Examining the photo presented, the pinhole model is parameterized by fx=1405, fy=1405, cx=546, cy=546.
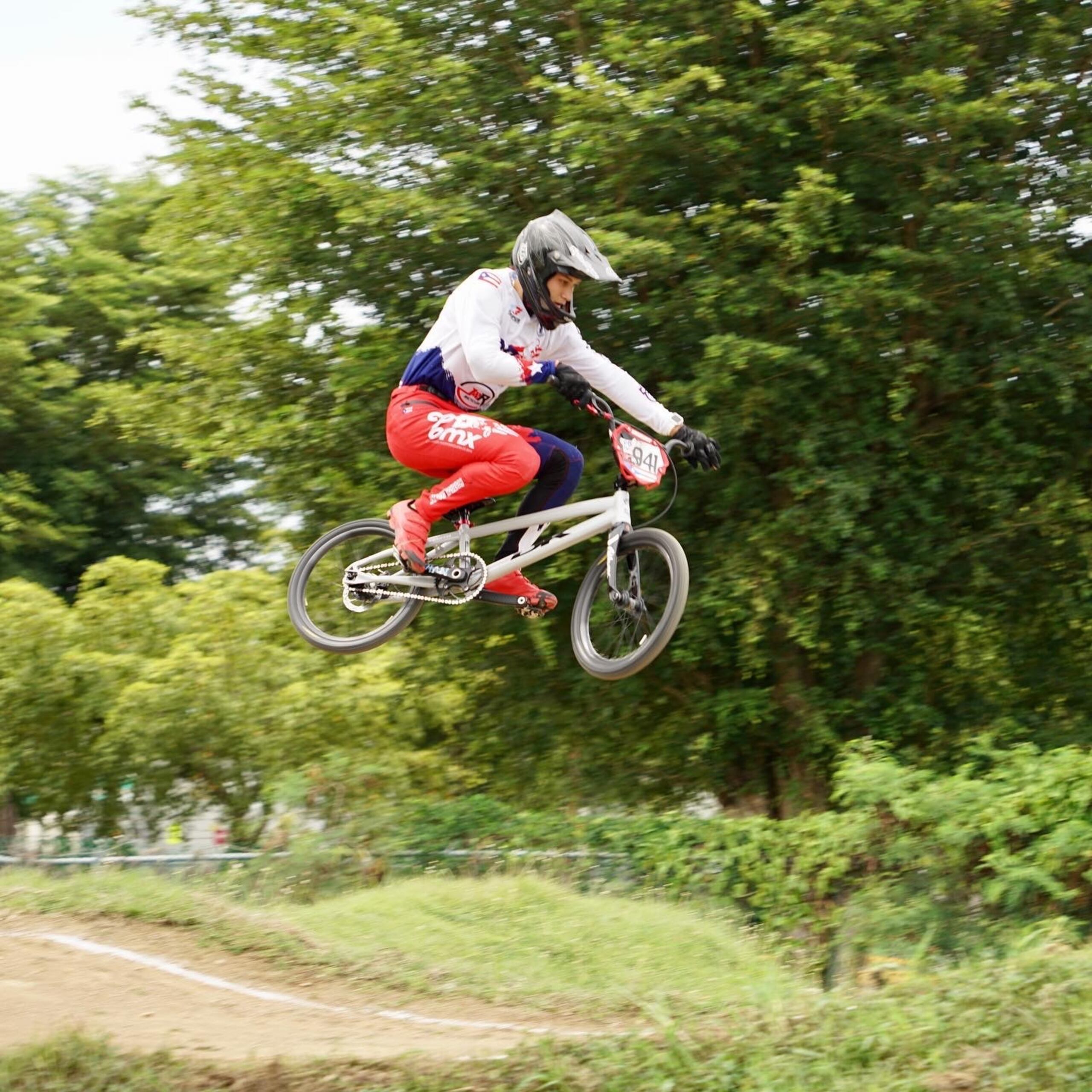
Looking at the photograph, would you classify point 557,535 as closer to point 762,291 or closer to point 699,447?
point 699,447

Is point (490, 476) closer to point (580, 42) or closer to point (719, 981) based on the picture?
point (719, 981)

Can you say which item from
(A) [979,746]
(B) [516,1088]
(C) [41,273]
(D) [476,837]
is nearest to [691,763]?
(D) [476,837]

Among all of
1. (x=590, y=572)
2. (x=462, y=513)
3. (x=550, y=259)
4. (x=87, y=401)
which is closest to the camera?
(x=550, y=259)

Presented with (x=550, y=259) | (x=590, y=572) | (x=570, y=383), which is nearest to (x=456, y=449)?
(x=570, y=383)

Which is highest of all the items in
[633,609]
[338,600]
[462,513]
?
[462,513]

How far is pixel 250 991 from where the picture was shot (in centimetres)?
805

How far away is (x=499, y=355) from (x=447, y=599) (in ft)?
4.71

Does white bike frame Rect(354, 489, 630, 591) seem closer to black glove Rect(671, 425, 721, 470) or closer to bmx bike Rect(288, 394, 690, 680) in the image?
bmx bike Rect(288, 394, 690, 680)

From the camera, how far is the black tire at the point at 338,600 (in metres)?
7.82

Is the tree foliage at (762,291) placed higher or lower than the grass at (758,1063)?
higher

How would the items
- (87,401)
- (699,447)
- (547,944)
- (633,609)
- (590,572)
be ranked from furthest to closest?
1. (87,401)
2. (547,944)
3. (590,572)
4. (633,609)
5. (699,447)

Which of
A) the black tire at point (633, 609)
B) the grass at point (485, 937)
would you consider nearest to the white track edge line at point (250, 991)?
the grass at point (485, 937)

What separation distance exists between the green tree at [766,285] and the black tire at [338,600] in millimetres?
3286

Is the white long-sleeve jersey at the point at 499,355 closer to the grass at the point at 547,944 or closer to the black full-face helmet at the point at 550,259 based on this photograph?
the black full-face helmet at the point at 550,259
